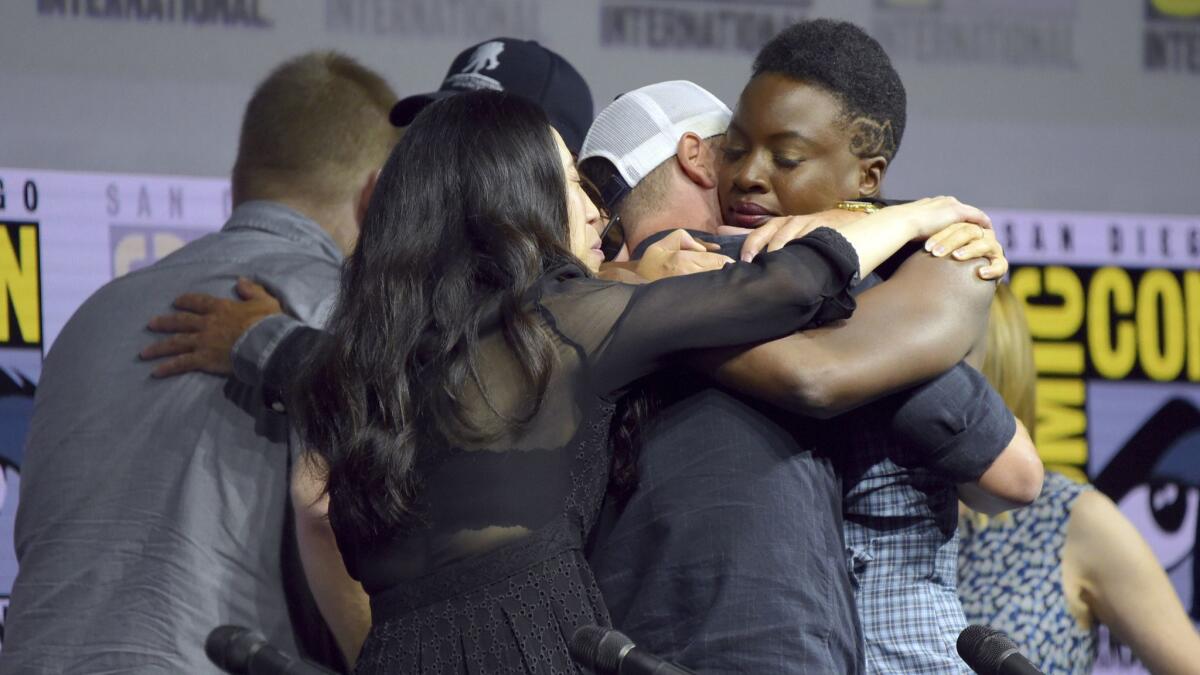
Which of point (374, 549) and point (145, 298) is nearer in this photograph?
point (374, 549)

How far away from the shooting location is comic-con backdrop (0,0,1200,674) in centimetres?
309

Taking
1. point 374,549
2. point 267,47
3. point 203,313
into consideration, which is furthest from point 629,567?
point 267,47

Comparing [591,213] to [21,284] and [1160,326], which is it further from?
[1160,326]

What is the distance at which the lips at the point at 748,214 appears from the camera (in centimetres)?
180

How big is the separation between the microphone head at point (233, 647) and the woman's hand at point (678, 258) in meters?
0.53

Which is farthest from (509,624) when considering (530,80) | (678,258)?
(530,80)

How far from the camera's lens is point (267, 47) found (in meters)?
3.18

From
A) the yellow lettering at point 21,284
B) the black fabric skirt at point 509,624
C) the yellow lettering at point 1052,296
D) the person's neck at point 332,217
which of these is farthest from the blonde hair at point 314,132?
the yellow lettering at point 1052,296

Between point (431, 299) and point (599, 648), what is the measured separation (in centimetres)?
40

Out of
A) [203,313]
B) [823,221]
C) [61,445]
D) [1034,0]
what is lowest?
[61,445]

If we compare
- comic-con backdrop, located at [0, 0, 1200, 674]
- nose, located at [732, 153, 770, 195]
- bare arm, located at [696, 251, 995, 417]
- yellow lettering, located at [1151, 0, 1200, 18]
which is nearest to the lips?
nose, located at [732, 153, 770, 195]

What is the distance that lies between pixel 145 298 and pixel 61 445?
0.23m

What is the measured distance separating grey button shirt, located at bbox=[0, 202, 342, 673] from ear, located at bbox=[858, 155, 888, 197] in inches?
33.0

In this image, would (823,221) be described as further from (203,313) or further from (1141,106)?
(1141,106)
